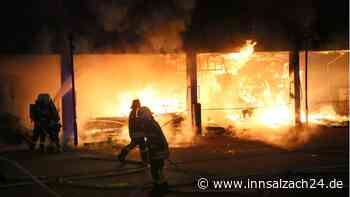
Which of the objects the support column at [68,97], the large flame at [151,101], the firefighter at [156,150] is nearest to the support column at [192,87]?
the large flame at [151,101]

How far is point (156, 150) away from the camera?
8016mm

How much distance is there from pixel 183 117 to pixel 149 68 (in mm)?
3068

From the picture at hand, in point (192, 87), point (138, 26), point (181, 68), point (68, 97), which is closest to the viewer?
point (68, 97)

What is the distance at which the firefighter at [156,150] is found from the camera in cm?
804

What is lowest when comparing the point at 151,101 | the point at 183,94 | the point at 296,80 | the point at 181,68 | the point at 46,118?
the point at 46,118

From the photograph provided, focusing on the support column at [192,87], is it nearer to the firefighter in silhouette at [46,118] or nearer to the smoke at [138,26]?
the smoke at [138,26]

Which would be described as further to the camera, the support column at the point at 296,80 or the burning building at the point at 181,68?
the support column at the point at 296,80

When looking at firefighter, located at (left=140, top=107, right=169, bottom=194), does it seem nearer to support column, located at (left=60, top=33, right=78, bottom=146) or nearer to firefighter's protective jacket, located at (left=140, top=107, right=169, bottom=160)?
firefighter's protective jacket, located at (left=140, top=107, right=169, bottom=160)

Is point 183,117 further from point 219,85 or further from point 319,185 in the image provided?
point 319,185

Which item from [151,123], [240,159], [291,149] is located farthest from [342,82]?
[151,123]

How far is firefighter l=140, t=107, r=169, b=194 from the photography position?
26.4 ft

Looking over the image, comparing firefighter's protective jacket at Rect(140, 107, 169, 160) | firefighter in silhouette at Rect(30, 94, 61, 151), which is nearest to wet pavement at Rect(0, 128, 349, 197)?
firefighter in silhouette at Rect(30, 94, 61, 151)

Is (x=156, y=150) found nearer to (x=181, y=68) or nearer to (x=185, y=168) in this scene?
(x=185, y=168)

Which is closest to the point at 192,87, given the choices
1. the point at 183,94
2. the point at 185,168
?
the point at 183,94
